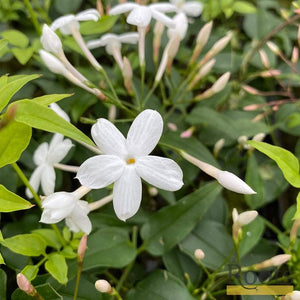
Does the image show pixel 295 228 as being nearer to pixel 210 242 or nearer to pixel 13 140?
pixel 210 242

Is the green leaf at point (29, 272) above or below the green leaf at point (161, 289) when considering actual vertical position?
above

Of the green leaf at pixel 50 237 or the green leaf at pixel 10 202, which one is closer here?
the green leaf at pixel 10 202

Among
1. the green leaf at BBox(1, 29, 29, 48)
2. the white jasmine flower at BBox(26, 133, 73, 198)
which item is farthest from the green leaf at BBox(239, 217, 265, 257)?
the green leaf at BBox(1, 29, 29, 48)

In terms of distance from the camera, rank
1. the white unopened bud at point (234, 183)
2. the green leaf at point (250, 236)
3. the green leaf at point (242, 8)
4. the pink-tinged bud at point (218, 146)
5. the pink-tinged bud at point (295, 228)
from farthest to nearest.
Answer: the green leaf at point (242, 8), the pink-tinged bud at point (218, 146), the green leaf at point (250, 236), the pink-tinged bud at point (295, 228), the white unopened bud at point (234, 183)

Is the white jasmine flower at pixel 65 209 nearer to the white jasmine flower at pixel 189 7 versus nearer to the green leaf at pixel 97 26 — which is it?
the green leaf at pixel 97 26

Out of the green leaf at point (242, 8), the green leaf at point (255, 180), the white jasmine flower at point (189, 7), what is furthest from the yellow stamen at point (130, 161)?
the green leaf at point (242, 8)

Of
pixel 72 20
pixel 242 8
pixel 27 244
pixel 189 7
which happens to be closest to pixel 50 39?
pixel 72 20
